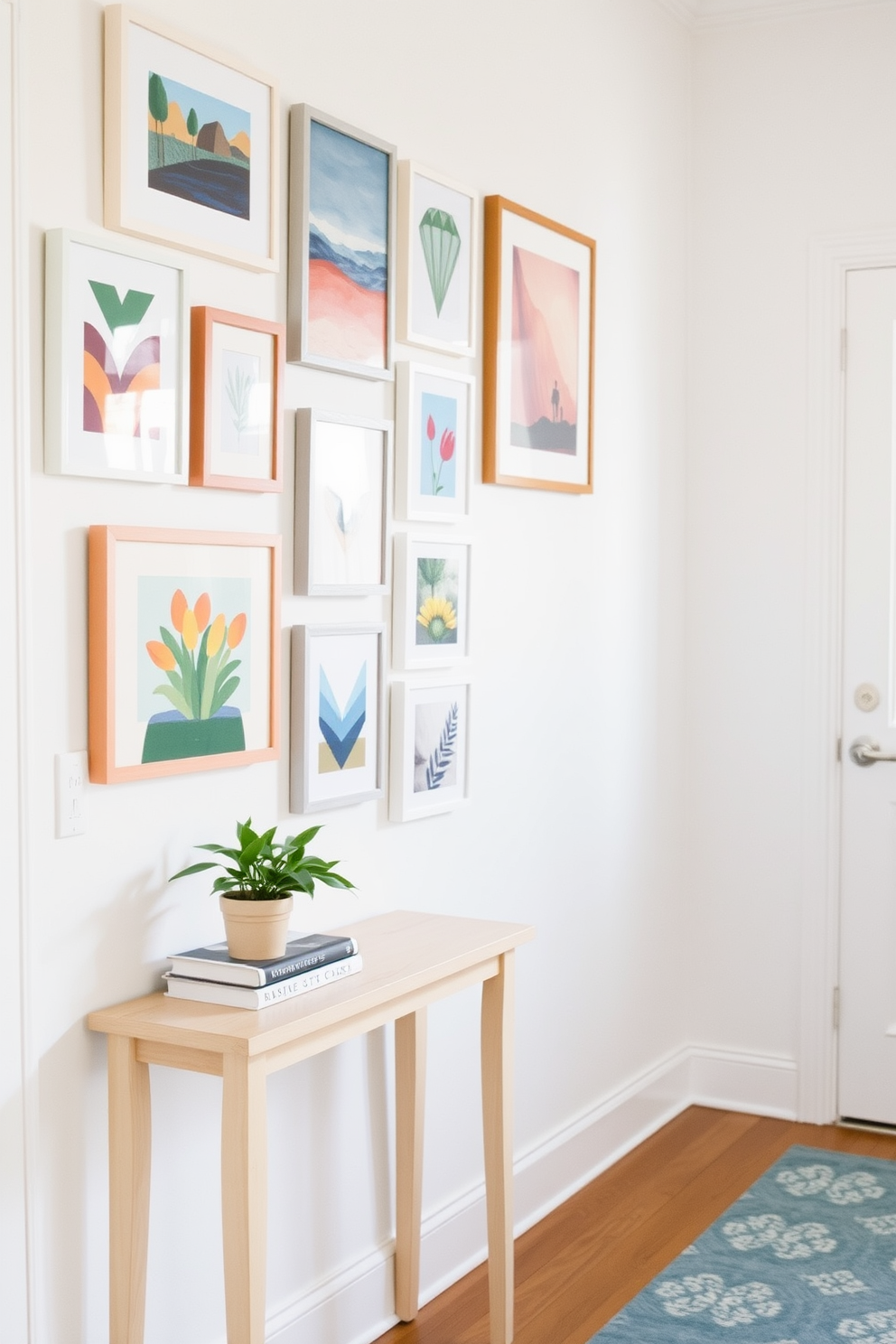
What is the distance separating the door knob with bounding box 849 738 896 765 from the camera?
144 inches

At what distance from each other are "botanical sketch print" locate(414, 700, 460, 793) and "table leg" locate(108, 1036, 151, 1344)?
2.95 ft

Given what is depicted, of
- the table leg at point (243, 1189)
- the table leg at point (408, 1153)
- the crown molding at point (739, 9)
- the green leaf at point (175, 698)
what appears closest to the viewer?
the table leg at point (243, 1189)

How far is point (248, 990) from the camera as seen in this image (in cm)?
191

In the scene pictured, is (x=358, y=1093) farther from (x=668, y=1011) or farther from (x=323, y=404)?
(x=668, y=1011)

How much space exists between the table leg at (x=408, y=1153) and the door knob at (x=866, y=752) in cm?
162

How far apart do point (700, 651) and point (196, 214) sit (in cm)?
218

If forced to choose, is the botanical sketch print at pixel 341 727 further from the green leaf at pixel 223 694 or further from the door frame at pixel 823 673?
the door frame at pixel 823 673

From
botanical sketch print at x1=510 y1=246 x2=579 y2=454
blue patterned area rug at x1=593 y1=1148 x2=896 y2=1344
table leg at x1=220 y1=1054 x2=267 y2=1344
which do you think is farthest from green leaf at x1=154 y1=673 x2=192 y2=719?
blue patterned area rug at x1=593 y1=1148 x2=896 y2=1344

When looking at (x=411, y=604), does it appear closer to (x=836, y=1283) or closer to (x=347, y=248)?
(x=347, y=248)

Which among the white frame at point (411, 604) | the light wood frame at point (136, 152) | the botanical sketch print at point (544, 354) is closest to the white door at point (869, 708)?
the botanical sketch print at point (544, 354)

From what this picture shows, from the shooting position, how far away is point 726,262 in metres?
3.80

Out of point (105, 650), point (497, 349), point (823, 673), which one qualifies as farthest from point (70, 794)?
point (823, 673)

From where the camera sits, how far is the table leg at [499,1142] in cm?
247

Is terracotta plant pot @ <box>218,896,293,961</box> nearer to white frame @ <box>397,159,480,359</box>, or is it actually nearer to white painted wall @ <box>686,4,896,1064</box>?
white frame @ <box>397,159,480,359</box>
